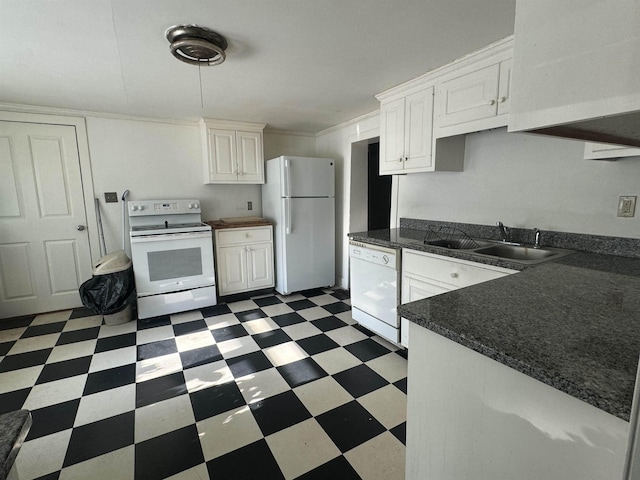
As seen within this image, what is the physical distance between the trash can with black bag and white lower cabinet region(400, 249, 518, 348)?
2.54 meters

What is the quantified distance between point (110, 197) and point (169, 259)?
1008 millimetres

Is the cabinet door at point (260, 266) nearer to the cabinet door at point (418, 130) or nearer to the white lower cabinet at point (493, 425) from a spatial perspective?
the cabinet door at point (418, 130)

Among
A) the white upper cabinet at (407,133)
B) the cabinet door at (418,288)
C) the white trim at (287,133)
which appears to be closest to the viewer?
the cabinet door at (418,288)

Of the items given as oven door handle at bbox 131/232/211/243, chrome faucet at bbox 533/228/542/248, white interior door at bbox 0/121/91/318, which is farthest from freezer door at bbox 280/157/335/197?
chrome faucet at bbox 533/228/542/248

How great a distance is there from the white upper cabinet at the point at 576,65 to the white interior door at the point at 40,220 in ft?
12.6

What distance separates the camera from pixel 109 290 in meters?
2.82

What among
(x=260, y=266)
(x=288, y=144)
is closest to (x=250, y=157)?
(x=288, y=144)

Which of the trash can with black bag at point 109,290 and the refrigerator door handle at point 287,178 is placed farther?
the refrigerator door handle at point 287,178

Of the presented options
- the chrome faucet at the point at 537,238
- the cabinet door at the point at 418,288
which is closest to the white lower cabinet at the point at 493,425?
the cabinet door at the point at 418,288

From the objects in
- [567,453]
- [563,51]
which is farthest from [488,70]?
[567,453]

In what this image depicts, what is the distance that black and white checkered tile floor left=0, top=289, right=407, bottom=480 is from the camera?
4.65 ft

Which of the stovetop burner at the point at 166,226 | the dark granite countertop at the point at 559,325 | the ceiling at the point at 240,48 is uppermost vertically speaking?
the ceiling at the point at 240,48

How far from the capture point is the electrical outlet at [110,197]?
128 inches

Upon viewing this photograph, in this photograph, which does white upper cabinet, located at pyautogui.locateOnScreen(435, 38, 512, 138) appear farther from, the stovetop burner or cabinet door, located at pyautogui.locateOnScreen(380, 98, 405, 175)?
the stovetop burner
